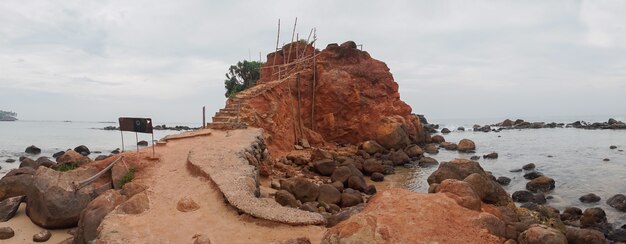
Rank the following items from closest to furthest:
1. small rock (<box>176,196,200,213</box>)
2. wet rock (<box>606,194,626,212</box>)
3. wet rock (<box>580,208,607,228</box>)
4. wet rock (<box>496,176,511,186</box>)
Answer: small rock (<box>176,196,200,213</box>) < wet rock (<box>580,208,607,228</box>) < wet rock (<box>606,194,626,212</box>) < wet rock (<box>496,176,511,186</box>)

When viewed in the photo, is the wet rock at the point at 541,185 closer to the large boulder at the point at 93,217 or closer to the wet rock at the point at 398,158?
the wet rock at the point at 398,158

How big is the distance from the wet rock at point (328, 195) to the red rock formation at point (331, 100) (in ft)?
32.8

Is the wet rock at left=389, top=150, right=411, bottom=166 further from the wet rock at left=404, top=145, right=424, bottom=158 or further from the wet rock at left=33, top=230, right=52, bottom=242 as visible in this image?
the wet rock at left=33, top=230, right=52, bottom=242

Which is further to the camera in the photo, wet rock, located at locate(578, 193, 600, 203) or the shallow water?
the shallow water

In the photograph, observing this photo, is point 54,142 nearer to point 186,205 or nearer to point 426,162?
point 426,162

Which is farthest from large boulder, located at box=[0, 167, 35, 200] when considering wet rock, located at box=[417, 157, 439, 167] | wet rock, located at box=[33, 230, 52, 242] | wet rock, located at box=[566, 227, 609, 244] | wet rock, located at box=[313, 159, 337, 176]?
wet rock, located at box=[417, 157, 439, 167]

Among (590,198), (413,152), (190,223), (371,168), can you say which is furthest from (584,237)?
(413,152)

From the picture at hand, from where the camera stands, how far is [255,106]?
23.3m

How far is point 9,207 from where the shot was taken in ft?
36.2

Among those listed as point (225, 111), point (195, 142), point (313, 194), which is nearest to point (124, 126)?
point (195, 142)

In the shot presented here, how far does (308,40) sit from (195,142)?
18758 mm

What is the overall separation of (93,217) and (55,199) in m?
2.35

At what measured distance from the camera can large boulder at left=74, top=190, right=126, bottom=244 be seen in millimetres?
8398

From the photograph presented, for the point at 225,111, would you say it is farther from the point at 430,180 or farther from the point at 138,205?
the point at 138,205
